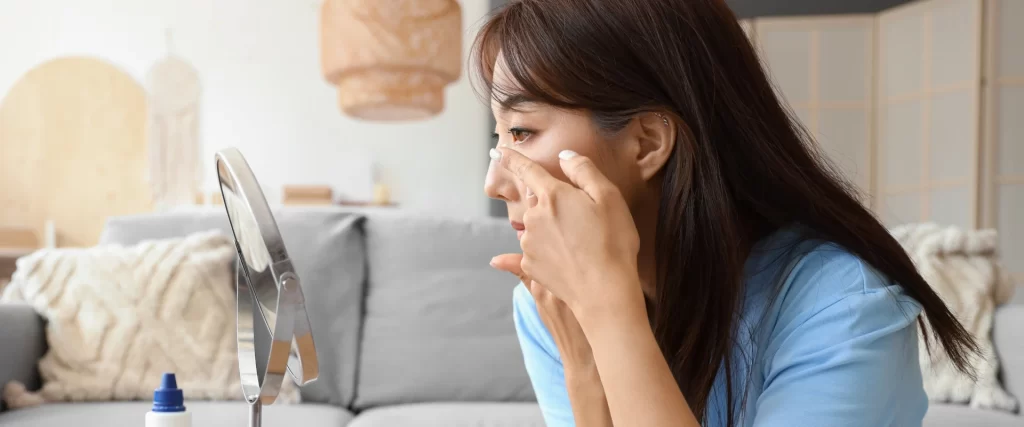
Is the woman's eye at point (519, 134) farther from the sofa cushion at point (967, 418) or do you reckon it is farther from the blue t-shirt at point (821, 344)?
the sofa cushion at point (967, 418)

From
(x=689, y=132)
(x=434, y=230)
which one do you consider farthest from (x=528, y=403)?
(x=689, y=132)

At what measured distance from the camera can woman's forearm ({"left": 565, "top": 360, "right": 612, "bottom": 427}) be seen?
3.20ft

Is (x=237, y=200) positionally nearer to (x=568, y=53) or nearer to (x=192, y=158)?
(x=568, y=53)

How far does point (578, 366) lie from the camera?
981 mm

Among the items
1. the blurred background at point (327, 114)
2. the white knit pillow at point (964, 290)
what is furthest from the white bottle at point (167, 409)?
the blurred background at point (327, 114)

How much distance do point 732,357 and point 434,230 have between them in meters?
1.23

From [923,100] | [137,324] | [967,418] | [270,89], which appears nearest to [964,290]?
[967,418]

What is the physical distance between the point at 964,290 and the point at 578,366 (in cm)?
129

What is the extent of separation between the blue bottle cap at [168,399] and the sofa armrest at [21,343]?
1.20 metres

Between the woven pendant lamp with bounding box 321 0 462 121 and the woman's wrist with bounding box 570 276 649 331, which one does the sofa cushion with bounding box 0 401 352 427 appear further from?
the woven pendant lamp with bounding box 321 0 462 121

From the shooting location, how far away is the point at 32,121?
18.7 feet

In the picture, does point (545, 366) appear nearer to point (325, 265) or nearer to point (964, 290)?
point (325, 265)

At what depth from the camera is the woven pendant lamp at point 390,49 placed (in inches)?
126

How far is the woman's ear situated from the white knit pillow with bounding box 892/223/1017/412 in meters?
1.14
